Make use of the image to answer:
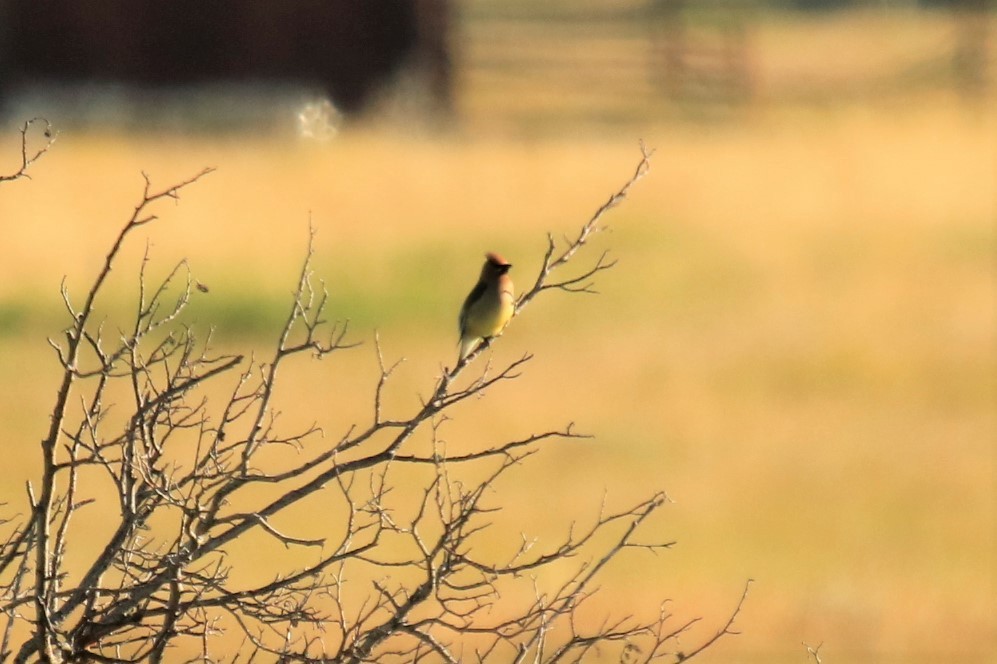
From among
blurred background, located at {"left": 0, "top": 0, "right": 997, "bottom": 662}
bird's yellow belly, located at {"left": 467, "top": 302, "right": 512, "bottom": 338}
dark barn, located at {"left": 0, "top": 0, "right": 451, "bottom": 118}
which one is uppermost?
bird's yellow belly, located at {"left": 467, "top": 302, "right": 512, "bottom": 338}

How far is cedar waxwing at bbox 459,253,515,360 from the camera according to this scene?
764cm

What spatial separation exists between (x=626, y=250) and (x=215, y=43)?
8500 millimetres

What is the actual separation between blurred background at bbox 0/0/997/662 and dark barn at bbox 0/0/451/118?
0.04 metres

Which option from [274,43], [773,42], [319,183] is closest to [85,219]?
[319,183]

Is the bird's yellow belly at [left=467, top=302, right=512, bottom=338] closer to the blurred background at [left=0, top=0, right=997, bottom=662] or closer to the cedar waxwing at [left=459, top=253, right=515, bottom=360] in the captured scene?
the cedar waxwing at [left=459, top=253, right=515, bottom=360]

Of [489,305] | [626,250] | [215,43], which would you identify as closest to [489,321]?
[489,305]

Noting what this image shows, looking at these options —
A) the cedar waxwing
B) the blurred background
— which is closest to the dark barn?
the blurred background

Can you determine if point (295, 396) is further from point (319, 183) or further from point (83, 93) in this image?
point (83, 93)

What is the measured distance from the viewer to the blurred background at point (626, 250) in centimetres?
1841

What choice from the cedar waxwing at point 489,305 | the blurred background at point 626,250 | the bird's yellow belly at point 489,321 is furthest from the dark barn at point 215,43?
the bird's yellow belly at point 489,321

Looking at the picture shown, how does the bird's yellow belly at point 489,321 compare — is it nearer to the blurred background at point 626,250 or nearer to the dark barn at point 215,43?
the blurred background at point 626,250

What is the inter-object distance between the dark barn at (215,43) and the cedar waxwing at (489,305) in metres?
22.8

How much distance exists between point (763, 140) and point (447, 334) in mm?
8767

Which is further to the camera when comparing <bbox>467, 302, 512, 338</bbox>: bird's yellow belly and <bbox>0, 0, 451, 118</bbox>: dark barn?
<bbox>0, 0, 451, 118</bbox>: dark barn
